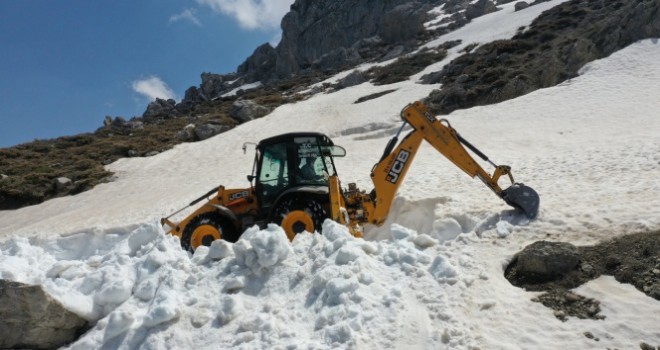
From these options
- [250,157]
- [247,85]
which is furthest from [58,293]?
[247,85]

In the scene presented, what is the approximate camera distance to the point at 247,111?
120 ft

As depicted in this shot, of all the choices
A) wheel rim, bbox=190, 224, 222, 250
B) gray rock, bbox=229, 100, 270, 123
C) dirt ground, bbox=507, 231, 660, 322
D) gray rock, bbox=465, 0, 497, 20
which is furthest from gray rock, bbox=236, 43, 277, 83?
dirt ground, bbox=507, 231, 660, 322

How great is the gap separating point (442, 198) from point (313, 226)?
493 centimetres

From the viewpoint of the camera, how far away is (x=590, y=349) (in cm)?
406

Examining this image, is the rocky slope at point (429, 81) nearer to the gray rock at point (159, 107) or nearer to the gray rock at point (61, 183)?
the gray rock at point (61, 183)

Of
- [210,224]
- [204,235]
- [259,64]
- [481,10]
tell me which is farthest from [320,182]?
[259,64]

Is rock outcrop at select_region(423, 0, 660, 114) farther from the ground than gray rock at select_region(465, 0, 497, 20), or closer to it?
closer to it

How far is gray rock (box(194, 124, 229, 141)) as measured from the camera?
108 feet

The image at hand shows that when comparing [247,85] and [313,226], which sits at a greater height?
[247,85]

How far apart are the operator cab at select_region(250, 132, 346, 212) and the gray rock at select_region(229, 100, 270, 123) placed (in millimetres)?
28312

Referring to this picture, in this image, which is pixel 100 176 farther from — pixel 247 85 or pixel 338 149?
pixel 247 85

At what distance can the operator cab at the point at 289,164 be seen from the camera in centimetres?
847

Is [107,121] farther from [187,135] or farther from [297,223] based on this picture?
[297,223]

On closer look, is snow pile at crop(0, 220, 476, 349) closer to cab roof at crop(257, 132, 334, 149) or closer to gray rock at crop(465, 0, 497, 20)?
cab roof at crop(257, 132, 334, 149)
